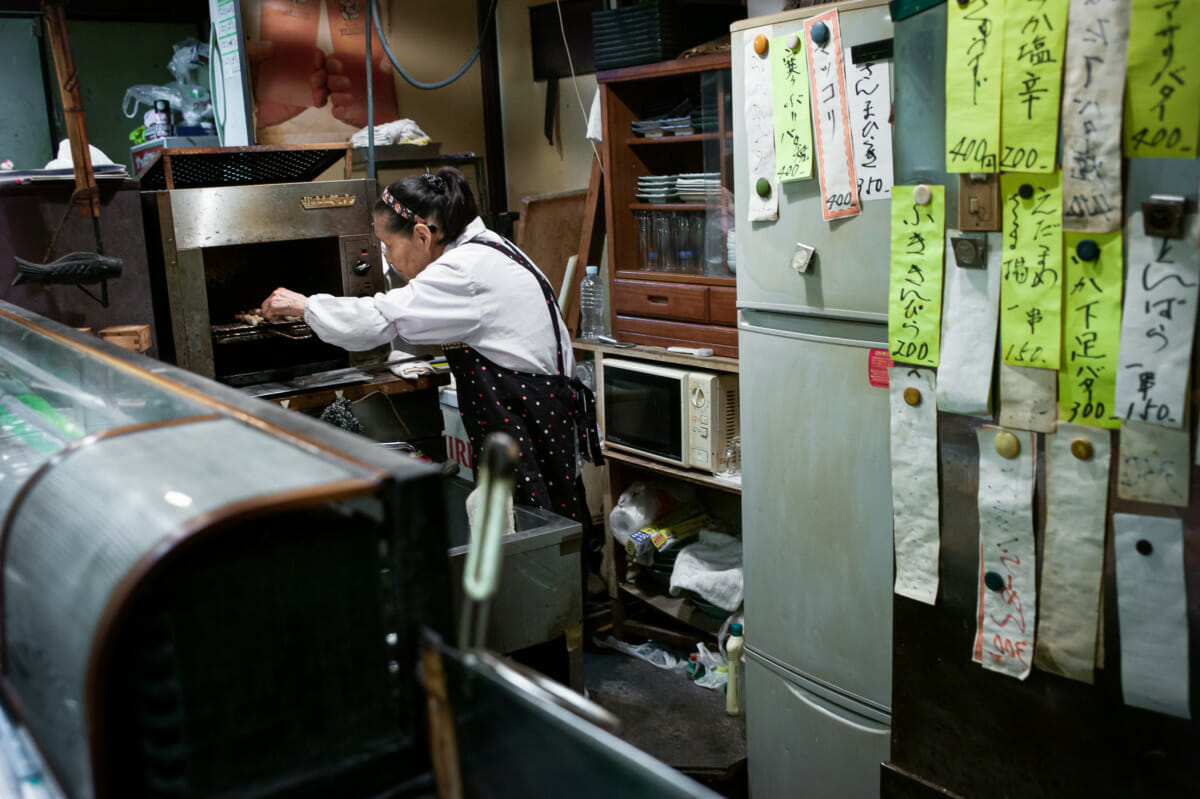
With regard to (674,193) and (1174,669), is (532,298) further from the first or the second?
(1174,669)

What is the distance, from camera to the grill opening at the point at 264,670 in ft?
2.51

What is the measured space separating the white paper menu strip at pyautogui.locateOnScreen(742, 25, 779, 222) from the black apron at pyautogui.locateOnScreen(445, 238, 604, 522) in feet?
2.96

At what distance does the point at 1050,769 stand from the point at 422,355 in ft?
8.21

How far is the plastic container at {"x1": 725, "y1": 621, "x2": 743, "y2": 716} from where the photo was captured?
3.12m

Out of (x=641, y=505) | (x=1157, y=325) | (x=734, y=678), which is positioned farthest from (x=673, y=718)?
(x=1157, y=325)

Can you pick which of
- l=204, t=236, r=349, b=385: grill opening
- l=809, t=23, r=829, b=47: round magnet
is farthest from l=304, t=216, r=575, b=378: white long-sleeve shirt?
l=809, t=23, r=829, b=47: round magnet

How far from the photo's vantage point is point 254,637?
2.67 feet

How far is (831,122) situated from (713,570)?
5.71 feet

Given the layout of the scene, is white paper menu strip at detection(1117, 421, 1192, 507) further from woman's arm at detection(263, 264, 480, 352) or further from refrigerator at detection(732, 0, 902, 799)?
woman's arm at detection(263, 264, 480, 352)

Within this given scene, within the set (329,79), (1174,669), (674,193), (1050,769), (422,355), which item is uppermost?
(329,79)

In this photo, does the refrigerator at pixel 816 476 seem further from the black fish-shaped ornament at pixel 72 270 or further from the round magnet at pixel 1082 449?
the black fish-shaped ornament at pixel 72 270

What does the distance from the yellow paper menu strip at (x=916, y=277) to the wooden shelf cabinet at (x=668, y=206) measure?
4.08 feet

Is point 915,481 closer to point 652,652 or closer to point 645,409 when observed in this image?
point 645,409

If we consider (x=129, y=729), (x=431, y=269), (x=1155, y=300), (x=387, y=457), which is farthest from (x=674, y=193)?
(x=129, y=729)
